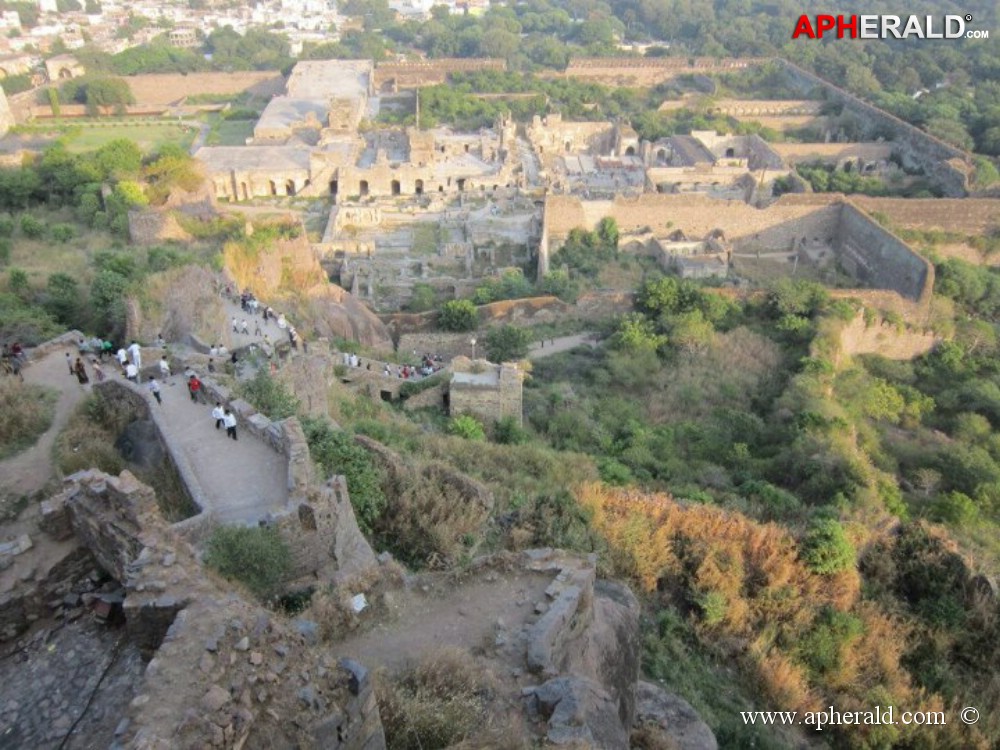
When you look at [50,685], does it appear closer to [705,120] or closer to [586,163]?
[586,163]

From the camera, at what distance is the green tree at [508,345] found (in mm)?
23906

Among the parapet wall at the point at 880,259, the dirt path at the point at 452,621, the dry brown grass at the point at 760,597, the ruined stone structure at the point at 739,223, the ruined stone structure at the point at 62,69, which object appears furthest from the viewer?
the ruined stone structure at the point at 62,69

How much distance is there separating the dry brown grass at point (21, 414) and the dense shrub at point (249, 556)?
4331mm

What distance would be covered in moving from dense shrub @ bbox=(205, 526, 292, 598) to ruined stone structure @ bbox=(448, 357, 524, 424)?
1075 centimetres

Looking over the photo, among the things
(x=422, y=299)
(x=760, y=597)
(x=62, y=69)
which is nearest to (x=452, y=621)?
(x=760, y=597)

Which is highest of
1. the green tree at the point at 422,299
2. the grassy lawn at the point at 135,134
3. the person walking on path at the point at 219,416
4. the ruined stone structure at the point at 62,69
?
the ruined stone structure at the point at 62,69

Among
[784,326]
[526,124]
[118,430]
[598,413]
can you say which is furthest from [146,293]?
[526,124]

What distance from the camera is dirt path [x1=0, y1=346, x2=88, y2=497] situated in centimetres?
996

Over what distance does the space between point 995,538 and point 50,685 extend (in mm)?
16855

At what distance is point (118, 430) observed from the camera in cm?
1176

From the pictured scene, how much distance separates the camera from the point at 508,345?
78.6 feet

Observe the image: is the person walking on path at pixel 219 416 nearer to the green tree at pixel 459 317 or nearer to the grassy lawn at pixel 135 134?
the green tree at pixel 459 317

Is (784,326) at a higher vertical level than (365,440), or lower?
lower

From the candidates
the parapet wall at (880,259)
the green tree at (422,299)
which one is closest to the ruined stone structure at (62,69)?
the green tree at (422,299)
